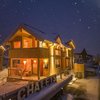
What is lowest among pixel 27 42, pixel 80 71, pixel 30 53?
pixel 80 71

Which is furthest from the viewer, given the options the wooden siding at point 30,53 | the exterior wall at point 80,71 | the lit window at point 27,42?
the exterior wall at point 80,71

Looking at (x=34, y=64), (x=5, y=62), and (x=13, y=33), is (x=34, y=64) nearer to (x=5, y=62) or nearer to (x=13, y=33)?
(x=13, y=33)

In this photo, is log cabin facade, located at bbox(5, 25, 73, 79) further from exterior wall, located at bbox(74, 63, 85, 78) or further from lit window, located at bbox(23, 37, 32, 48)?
exterior wall, located at bbox(74, 63, 85, 78)

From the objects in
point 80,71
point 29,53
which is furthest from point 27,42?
point 80,71

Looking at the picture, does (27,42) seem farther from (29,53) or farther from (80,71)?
(80,71)

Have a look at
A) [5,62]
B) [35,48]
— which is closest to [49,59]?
[35,48]

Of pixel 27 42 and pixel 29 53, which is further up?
pixel 27 42

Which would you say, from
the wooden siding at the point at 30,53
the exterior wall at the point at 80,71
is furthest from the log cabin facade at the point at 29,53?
the exterior wall at the point at 80,71

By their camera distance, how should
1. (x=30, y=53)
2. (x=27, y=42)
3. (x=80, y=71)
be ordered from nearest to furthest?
(x=30, y=53) → (x=27, y=42) → (x=80, y=71)

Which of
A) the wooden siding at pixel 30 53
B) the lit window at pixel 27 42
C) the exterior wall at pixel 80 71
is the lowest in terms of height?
the exterior wall at pixel 80 71

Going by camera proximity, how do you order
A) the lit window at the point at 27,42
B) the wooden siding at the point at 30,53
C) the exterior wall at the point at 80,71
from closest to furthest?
the wooden siding at the point at 30,53, the lit window at the point at 27,42, the exterior wall at the point at 80,71

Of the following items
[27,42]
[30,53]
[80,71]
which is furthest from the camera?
[80,71]

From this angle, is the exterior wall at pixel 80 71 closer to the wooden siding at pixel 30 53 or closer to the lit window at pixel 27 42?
the wooden siding at pixel 30 53

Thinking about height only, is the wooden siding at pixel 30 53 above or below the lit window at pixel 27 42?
below
